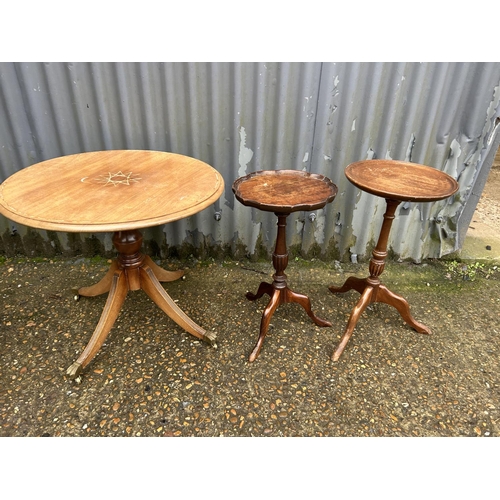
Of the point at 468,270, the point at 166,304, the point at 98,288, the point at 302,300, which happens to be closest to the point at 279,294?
the point at 302,300

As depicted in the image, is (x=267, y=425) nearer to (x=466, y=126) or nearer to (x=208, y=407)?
(x=208, y=407)

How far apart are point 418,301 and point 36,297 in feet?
8.91

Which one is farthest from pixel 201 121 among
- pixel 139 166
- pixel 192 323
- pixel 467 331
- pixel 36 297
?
pixel 467 331

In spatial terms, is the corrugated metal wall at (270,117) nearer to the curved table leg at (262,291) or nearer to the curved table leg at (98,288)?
the curved table leg at (262,291)

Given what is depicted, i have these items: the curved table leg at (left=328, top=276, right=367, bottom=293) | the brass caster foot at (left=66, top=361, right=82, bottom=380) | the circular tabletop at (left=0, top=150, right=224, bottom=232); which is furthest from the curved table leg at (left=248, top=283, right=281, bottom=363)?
the brass caster foot at (left=66, top=361, right=82, bottom=380)

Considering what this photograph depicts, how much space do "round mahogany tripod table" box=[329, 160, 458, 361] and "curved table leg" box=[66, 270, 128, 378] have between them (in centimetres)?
130

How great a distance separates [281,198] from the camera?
75.6 inches

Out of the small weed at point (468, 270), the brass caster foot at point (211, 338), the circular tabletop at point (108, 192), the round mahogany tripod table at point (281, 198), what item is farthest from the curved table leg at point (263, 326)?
the small weed at point (468, 270)

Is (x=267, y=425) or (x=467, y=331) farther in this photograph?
(x=467, y=331)

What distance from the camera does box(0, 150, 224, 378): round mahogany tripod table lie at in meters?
1.59

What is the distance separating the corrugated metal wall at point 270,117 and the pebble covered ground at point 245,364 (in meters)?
0.64

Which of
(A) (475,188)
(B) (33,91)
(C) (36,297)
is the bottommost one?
(C) (36,297)

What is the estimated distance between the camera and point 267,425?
1.81 m

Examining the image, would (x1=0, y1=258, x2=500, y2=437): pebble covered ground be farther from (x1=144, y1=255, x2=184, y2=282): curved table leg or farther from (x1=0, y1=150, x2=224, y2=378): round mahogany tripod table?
(x1=0, y1=150, x2=224, y2=378): round mahogany tripod table
